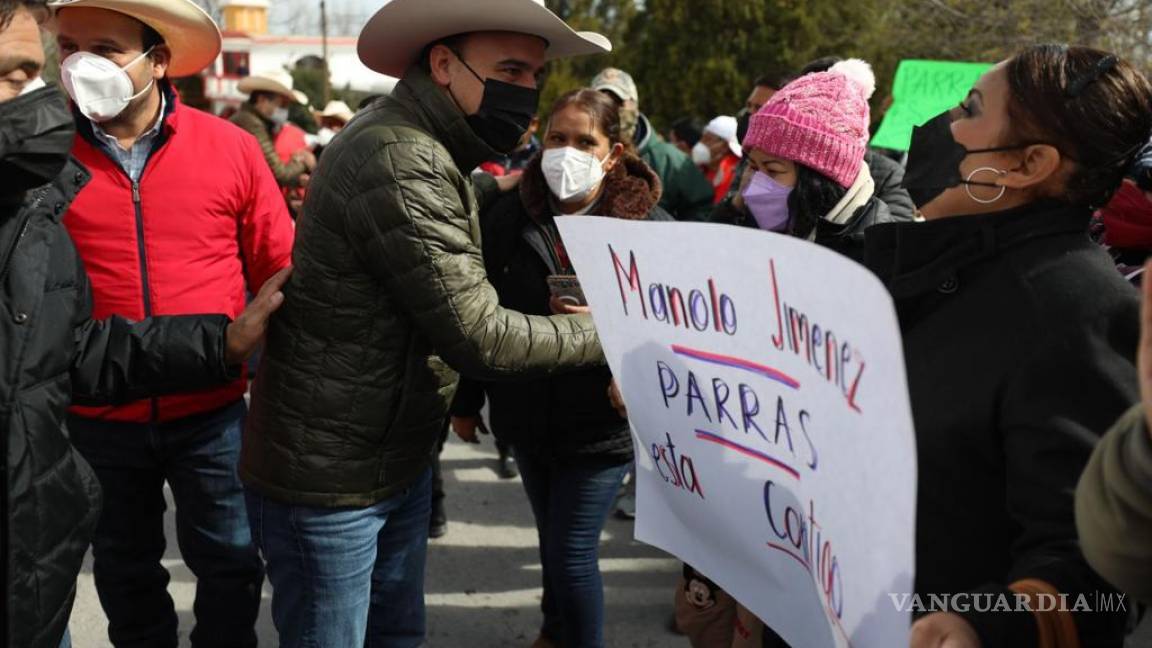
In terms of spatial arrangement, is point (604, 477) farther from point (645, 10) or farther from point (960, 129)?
point (645, 10)

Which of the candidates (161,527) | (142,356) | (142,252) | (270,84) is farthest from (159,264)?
(270,84)

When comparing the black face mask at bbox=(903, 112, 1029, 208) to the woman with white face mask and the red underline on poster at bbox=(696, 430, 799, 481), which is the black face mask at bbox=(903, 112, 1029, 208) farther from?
the woman with white face mask

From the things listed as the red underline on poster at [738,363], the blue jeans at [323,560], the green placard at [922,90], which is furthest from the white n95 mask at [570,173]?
the green placard at [922,90]

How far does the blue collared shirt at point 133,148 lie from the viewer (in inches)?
119

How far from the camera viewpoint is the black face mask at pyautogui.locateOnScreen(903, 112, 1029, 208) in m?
1.79

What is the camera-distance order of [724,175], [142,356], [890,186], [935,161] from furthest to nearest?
[724,175] < [890,186] < [142,356] < [935,161]

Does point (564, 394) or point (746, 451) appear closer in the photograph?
point (746, 451)

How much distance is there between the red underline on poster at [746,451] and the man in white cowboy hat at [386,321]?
0.82 meters

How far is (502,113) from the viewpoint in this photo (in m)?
2.55

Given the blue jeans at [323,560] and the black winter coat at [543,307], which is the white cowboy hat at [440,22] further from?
the blue jeans at [323,560]

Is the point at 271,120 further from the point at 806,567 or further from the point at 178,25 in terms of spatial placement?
the point at 806,567

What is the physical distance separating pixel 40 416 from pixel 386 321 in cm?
72

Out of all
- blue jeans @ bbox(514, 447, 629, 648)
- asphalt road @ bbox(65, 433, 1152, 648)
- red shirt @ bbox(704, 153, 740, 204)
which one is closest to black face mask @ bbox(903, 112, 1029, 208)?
blue jeans @ bbox(514, 447, 629, 648)

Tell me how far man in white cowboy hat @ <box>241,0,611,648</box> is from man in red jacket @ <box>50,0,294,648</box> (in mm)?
571
